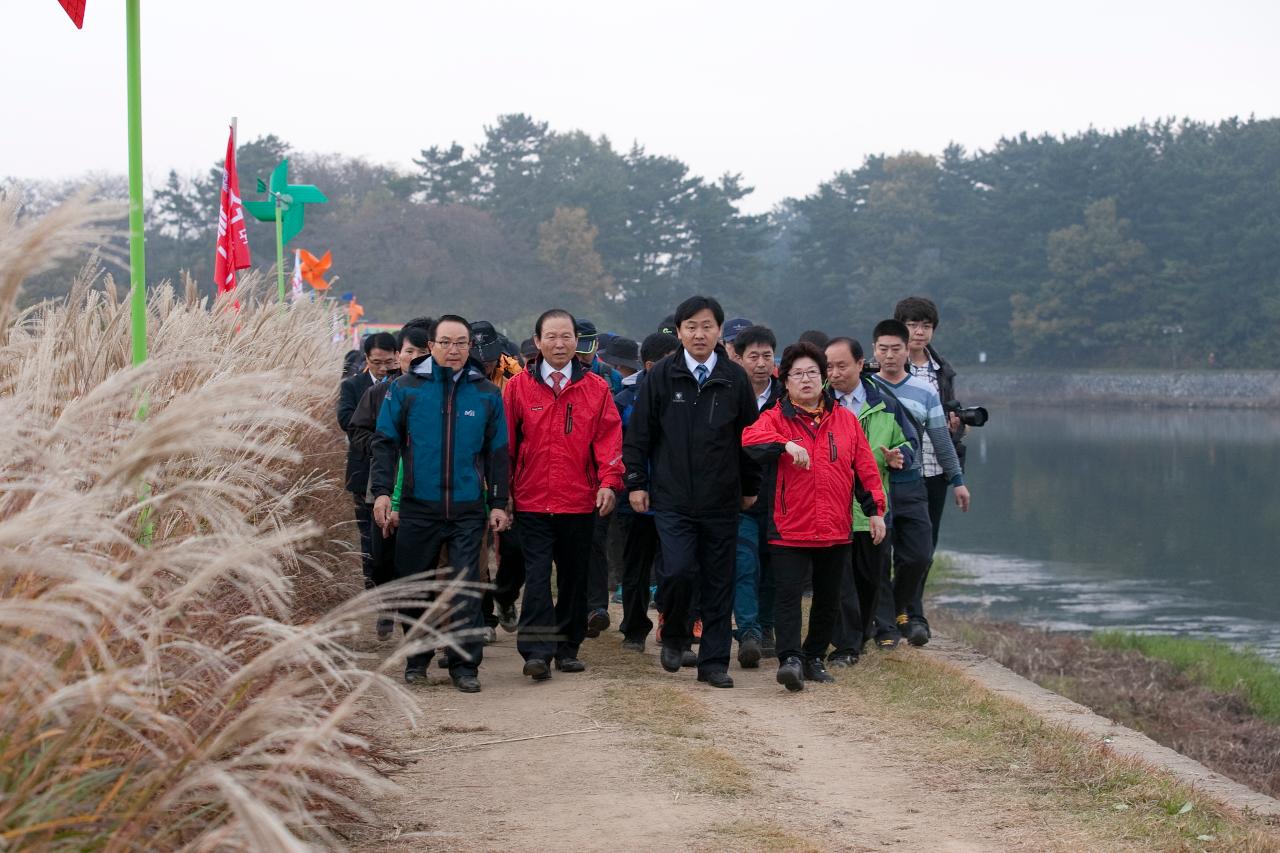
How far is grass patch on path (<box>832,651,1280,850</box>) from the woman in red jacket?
420 millimetres

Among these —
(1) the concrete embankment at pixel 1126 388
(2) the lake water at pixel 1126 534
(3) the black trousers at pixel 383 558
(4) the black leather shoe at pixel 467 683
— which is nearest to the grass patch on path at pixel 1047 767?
(4) the black leather shoe at pixel 467 683

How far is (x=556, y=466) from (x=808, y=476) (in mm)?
1069

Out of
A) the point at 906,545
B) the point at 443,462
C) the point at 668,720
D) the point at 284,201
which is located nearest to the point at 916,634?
the point at 906,545

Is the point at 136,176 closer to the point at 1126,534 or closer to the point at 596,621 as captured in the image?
the point at 596,621

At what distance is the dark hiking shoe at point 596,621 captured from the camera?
7840 mm

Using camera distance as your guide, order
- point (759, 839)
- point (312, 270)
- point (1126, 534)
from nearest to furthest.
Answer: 1. point (759, 839)
2. point (312, 270)
3. point (1126, 534)

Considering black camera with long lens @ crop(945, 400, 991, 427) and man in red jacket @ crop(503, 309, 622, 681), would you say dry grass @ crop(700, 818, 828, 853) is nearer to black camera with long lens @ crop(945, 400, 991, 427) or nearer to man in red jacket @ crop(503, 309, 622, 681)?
man in red jacket @ crop(503, 309, 622, 681)

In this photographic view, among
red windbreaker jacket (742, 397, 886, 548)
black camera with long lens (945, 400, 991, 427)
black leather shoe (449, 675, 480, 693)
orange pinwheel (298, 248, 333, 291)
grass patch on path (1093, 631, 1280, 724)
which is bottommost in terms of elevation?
grass patch on path (1093, 631, 1280, 724)

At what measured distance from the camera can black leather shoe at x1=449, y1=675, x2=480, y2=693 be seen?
6336mm

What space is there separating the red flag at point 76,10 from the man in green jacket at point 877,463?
137 inches

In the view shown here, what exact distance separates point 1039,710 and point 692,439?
1.82m

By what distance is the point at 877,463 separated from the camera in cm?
718

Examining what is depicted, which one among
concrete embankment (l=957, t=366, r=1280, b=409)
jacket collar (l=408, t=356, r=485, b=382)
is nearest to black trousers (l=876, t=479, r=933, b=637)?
jacket collar (l=408, t=356, r=485, b=382)

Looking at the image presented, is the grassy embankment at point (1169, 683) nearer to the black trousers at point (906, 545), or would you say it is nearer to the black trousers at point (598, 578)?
the black trousers at point (906, 545)
